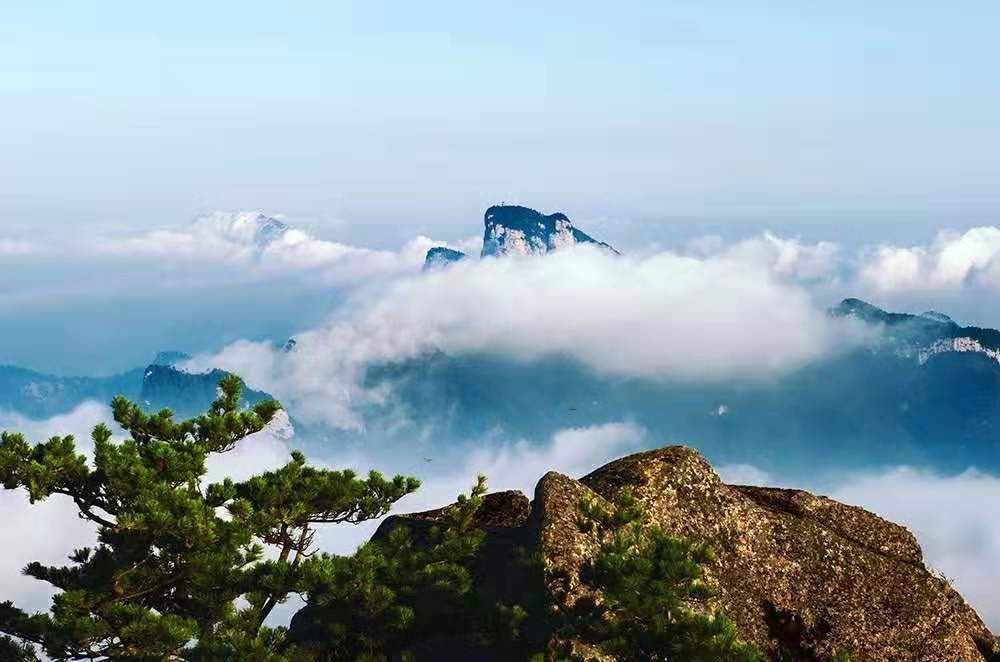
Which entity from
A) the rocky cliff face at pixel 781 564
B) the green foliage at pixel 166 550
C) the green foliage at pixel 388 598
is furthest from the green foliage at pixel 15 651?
the rocky cliff face at pixel 781 564

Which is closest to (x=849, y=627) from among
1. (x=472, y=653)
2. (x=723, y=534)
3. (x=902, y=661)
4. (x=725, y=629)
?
(x=902, y=661)

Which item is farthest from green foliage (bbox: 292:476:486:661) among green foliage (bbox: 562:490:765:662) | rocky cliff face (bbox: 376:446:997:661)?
green foliage (bbox: 562:490:765:662)

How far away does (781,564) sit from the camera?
2839cm

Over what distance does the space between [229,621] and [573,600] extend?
9.18 m

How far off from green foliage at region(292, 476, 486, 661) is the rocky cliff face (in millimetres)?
927

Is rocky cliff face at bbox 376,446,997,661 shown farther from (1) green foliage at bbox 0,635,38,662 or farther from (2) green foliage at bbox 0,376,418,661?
(1) green foliage at bbox 0,635,38,662

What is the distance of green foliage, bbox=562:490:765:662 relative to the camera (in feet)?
69.6

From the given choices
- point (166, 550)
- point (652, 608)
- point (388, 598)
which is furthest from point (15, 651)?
point (652, 608)

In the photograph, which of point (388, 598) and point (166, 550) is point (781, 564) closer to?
point (388, 598)

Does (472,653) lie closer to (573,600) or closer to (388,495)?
(573,600)

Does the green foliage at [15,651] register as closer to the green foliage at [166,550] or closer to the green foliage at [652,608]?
the green foliage at [166,550]

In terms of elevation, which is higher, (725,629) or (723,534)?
(723,534)

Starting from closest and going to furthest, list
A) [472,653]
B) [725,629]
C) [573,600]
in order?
[725,629] < [573,600] < [472,653]

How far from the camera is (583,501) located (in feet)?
78.0
